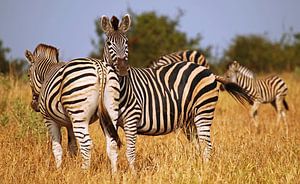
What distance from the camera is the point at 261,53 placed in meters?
34.3

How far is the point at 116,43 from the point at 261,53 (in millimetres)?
28698

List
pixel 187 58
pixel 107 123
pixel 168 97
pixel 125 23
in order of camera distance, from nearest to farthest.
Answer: pixel 107 123 → pixel 125 23 → pixel 168 97 → pixel 187 58

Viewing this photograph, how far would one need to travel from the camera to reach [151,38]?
34.3m

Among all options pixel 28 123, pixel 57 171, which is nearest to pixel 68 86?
pixel 57 171

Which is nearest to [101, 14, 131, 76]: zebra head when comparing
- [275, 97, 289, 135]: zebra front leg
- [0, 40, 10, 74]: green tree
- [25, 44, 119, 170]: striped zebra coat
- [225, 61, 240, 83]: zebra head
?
[25, 44, 119, 170]: striped zebra coat

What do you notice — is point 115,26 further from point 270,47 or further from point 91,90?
point 270,47

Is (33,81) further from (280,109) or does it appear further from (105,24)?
(280,109)

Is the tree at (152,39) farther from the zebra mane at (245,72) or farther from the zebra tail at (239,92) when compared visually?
the zebra tail at (239,92)

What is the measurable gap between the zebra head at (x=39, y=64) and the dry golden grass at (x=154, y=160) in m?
0.84

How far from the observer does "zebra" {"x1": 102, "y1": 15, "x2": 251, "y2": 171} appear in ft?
22.0

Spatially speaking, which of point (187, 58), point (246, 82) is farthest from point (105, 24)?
point (246, 82)

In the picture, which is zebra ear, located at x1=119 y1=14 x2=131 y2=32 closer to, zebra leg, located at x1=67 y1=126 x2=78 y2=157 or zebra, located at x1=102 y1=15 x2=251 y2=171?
zebra, located at x1=102 y1=15 x2=251 y2=171

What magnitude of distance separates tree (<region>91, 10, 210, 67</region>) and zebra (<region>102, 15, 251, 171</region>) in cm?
2483

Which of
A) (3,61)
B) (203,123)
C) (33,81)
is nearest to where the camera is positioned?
(203,123)
